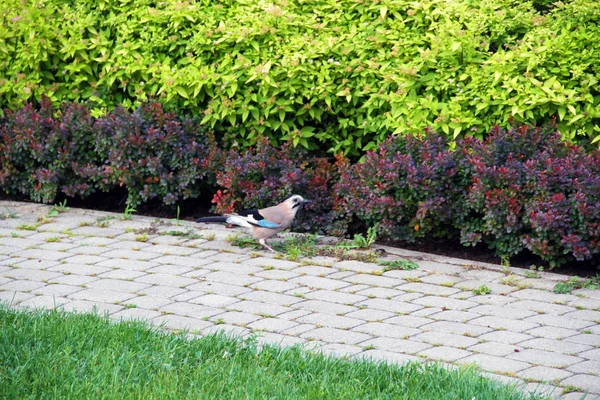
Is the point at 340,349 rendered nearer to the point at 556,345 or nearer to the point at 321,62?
the point at 556,345

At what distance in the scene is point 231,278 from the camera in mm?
6406

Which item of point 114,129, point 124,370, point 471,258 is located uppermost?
point 114,129

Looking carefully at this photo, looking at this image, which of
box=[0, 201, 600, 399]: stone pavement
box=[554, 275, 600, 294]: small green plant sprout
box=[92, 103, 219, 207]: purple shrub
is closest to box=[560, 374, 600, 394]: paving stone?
box=[0, 201, 600, 399]: stone pavement

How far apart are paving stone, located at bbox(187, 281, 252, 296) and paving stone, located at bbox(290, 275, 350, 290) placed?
406mm

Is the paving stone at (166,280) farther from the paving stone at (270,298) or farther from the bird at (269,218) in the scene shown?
the bird at (269,218)

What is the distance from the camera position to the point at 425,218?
6996 mm

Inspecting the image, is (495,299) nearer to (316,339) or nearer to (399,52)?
(316,339)

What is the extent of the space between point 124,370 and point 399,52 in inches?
159

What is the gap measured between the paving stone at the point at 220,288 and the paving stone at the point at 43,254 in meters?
1.29

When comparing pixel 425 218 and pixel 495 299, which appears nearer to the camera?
pixel 495 299

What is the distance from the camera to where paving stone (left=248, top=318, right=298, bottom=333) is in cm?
543

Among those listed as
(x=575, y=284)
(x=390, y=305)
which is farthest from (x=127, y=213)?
(x=575, y=284)

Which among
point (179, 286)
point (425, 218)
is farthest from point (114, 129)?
point (425, 218)

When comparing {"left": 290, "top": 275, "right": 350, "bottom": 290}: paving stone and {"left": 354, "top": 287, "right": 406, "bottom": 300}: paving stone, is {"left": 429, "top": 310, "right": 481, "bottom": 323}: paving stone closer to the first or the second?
{"left": 354, "top": 287, "right": 406, "bottom": 300}: paving stone
